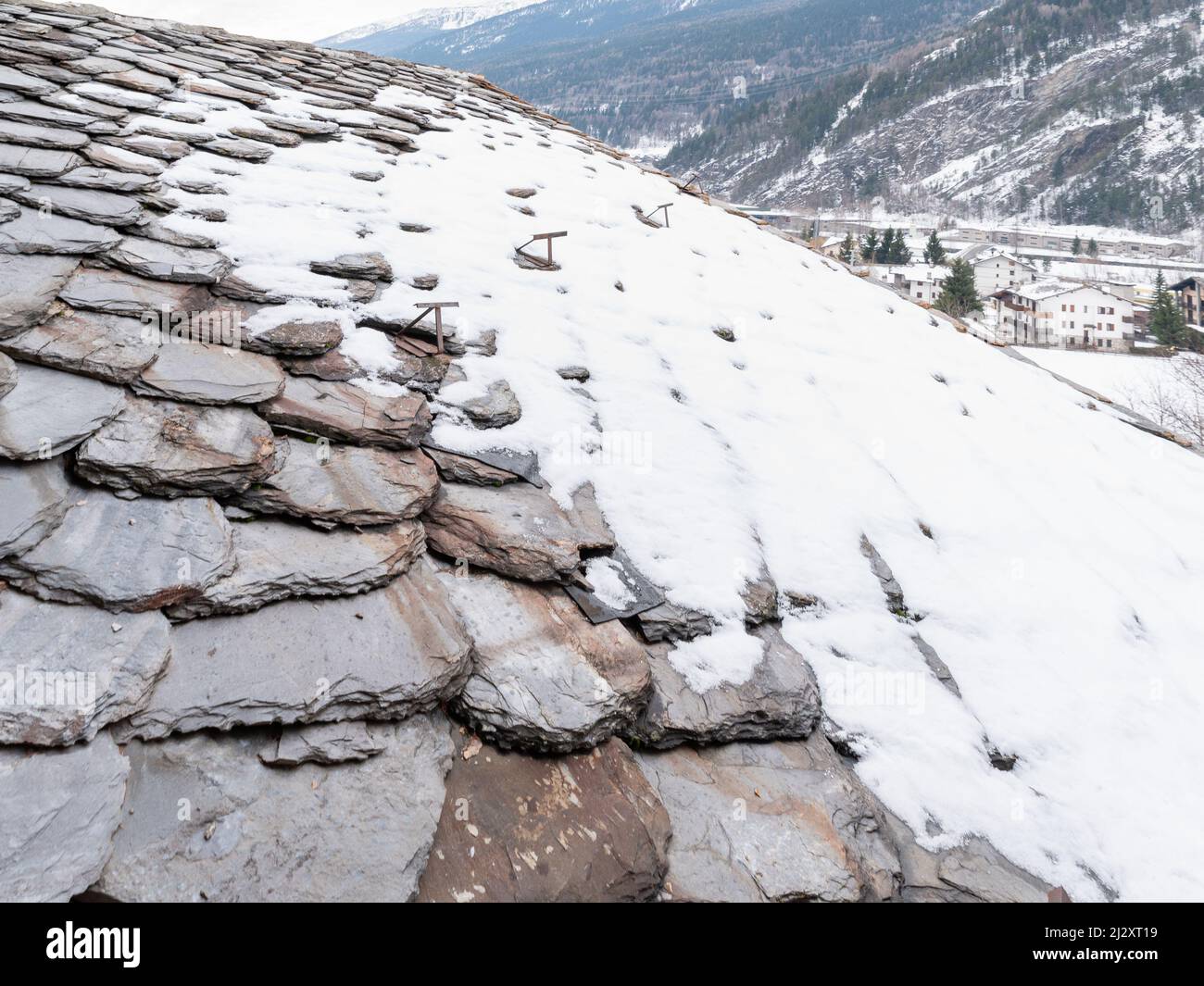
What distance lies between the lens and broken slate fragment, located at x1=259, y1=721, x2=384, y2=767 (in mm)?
1816

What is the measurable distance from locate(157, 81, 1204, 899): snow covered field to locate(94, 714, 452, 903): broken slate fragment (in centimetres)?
116

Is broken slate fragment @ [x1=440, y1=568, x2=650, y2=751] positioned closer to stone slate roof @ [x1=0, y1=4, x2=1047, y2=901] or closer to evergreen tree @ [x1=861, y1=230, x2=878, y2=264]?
stone slate roof @ [x1=0, y1=4, x2=1047, y2=901]

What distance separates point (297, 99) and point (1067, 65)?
703 ft

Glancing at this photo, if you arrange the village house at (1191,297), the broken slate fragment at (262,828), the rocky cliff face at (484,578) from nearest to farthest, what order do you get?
the broken slate fragment at (262,828), the rocky cliff face at (484,578), the village house at (1191,297)

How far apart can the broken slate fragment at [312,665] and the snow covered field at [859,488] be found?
0.95m

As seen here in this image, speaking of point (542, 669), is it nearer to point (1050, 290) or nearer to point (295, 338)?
point (295, 338)

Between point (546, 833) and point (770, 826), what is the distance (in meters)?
→ 0.76

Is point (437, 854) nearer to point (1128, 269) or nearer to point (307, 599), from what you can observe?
point (307, 599)

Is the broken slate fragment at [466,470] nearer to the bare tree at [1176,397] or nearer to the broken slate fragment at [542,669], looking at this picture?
the broken slate fragment at [542,669]

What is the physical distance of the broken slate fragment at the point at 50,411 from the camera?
2.09m

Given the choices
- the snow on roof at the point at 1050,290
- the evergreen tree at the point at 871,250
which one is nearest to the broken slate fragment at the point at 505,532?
the snow on roof at the point at 1050,290

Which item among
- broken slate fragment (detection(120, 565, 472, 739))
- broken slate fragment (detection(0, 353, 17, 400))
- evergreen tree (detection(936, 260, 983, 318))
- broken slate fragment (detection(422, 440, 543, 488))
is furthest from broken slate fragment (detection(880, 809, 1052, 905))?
evergreen tree (detection(936, 260, 983, 318))

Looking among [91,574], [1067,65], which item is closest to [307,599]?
[91,574]
